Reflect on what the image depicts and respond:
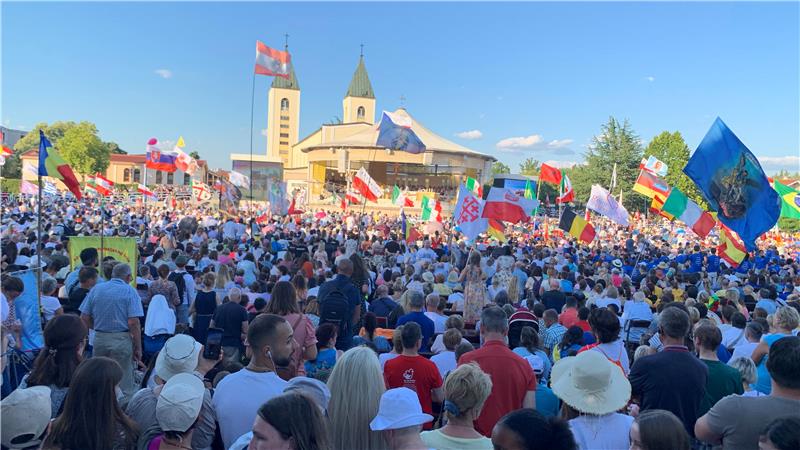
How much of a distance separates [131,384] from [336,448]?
375cm

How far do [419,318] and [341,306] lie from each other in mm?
980

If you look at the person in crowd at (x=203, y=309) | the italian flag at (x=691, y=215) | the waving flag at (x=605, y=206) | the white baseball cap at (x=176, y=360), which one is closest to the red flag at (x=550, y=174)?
the waving flag at (x=605, y=206)

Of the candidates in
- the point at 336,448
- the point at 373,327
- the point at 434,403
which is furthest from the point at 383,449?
the point at 373,327

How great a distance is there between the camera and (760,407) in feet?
10.8

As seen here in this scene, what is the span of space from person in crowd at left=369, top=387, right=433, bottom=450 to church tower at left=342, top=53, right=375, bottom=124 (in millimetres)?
87833

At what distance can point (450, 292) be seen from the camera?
11406mm

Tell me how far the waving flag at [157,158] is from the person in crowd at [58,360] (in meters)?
28.9

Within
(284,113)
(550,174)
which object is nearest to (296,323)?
(550,174)

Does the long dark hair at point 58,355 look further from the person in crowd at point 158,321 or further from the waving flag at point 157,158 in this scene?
the waving flag at point 157,158

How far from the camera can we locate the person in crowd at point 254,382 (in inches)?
138

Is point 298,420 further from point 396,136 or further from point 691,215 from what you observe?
point 396,136

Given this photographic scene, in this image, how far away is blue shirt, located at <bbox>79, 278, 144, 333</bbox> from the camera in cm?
612

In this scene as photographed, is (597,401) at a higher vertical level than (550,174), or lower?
lower

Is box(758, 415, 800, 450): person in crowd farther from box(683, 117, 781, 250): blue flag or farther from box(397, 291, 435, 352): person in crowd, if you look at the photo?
box(683, 117, 781, 250): blue flag
